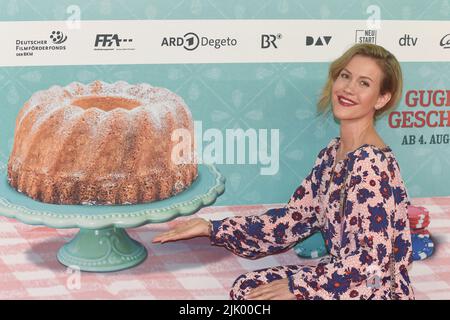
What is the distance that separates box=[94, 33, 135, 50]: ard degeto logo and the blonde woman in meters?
0.37

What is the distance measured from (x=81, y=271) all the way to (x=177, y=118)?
36cm

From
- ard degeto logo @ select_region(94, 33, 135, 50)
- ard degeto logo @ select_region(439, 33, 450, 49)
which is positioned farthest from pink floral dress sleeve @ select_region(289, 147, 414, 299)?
ard degeto logo @ select_region(94, 33, 135, 50)

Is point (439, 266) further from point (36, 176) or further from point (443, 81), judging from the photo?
point (36, 176)

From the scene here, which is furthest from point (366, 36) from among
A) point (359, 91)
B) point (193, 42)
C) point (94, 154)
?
point (94, 154)

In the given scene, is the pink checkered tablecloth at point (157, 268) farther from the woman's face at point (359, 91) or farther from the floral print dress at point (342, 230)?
the woman's face at point (359, 91)

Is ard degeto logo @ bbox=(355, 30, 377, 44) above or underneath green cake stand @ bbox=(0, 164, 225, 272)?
above

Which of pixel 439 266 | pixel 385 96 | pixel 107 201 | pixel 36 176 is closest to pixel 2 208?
pixel 36 176

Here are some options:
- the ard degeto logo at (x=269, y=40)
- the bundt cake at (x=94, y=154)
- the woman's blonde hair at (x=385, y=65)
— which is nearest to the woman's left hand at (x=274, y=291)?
the bundt cake at (x=94, y=154)

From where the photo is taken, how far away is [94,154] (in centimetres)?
109

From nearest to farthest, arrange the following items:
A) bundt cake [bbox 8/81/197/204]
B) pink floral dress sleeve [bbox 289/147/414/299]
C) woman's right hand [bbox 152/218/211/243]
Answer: pink floral dress sleeve [bbox 289/147/414/299], bundt cake [bbox 8/81/197/204], woman's right hand [bbox 152/218/211/243]

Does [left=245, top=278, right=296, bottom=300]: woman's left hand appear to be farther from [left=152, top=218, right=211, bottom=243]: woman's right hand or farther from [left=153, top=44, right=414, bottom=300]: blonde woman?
[left=152, top=218, right=211, bottom=243]: woman's right hand

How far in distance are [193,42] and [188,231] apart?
1.21 feet

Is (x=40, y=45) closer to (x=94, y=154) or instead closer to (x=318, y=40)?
(x=94, y=154)

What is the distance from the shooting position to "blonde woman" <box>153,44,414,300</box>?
99cm
